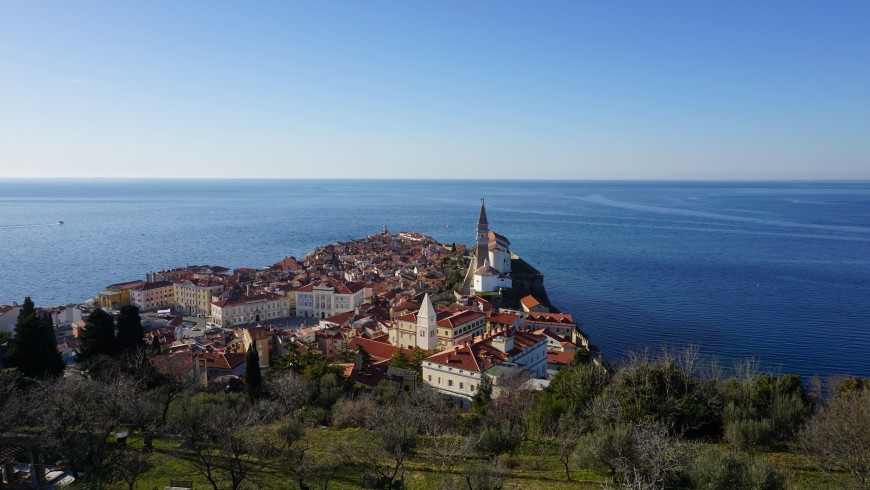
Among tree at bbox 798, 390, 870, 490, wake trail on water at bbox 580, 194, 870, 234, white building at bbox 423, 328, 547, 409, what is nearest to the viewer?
tree at bbox 798, 390, 870, 490

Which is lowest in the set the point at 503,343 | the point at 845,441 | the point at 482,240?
the point at 503,343

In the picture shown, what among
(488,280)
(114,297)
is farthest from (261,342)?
(114,297)

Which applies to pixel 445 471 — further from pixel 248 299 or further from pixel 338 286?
pixel 338 286

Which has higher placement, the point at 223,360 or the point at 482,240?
the point at 482,240

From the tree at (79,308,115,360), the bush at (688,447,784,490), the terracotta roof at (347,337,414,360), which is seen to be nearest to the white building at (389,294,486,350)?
the terracotta roof at (347,337,414,360)

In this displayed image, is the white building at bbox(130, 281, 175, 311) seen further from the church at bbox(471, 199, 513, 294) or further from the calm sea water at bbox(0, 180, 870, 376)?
the church at bbox(471, 199, 513, 294)

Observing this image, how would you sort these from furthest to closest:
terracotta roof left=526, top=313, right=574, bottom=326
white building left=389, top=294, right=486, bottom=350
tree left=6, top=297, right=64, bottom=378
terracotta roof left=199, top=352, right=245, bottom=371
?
1. terracotta roof left=526, top=313, right=574, bottom=326
2. white building left=389, top=294, right=486, bottom=350
3. terracotta roof left=199, top=352, right=245, bottom=371
4. tree left=6, top=297, right=64, bottom=378

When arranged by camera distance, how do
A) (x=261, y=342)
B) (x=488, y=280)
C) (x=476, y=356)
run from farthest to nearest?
(x=488, y=280), (x=261, y=342), (x=476, y=356)
